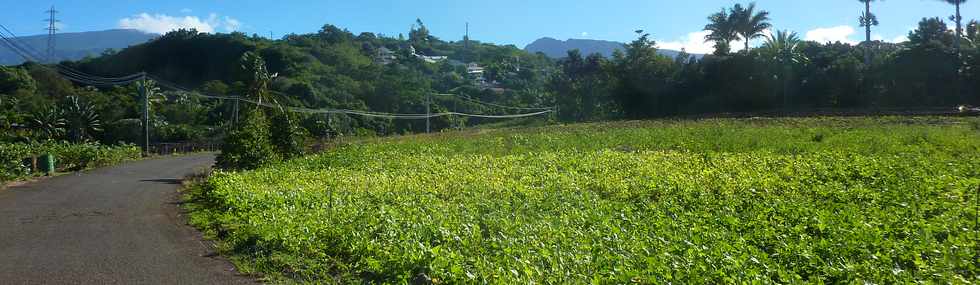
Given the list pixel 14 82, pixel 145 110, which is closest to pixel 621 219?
pixel 145 110

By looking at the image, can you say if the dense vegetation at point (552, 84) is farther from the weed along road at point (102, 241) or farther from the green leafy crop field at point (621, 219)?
the green leafy crop field at point (621, 219)

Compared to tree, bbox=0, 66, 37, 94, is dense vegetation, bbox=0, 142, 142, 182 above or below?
below

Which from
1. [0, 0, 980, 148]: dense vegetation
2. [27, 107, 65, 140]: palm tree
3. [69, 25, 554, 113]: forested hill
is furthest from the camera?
[69, 25, 554, 113]: forested hill

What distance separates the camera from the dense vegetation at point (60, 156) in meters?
22.3

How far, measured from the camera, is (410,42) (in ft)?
554

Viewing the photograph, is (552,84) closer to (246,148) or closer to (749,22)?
(749,22)

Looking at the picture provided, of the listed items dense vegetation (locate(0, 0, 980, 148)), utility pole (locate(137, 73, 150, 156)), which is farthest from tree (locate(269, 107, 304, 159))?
utility pole (locate(137, 73, 150, 156))

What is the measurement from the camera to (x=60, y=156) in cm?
2927

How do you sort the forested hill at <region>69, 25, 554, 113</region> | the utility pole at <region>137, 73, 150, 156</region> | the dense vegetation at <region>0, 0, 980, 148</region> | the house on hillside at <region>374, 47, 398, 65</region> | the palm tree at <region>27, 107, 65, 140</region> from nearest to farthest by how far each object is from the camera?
the utility pole at <region>137, 73, 150, 156</region> → the dense vegetation at <region>0, 0, 980, 148</region> → the palm tree at <region>27, 107, 65, 140</region> → the forested hill at <region>69, 25, 554, 113</region> → the house on hillside at <region>374, 47, 398, 65</region>

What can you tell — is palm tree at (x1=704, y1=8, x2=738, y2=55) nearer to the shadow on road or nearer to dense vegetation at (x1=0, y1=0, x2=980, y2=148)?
dense vegetation at (x1=0, y1=0, x2=980, y2=148)

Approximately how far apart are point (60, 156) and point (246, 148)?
10392mm

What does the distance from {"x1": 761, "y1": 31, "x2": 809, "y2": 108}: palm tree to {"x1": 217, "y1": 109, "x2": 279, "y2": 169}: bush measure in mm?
32196

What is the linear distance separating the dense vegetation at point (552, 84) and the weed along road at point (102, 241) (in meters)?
14.6

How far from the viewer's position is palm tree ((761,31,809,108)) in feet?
149
